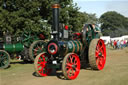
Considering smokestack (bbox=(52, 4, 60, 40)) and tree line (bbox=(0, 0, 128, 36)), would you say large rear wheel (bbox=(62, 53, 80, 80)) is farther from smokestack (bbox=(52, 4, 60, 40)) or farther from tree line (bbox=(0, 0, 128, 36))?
tree line (bbox=(0, 0, 128, 36))

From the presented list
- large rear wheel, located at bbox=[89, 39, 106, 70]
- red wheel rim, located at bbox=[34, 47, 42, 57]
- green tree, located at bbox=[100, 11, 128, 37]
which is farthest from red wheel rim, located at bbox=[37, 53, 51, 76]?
green tree, located at bbox=[100, 11, 128, 37]

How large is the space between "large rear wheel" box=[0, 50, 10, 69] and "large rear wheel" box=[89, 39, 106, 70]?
153 inches

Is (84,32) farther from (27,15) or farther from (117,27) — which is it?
(117,27)

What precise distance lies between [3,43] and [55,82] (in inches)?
203

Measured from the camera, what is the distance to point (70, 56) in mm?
5309

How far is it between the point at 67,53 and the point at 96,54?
1218 mm

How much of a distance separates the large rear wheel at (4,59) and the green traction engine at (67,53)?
2515mm

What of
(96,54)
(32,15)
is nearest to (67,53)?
(96,54)

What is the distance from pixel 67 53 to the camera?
19.3 feet

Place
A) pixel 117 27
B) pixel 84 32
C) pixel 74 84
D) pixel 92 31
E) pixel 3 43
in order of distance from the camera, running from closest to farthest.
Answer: pixel 74 84 < pixel 84 32 < pixel 92 31 < pixel 3 43 < pixel 117 27

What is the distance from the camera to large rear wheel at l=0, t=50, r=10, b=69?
8062mm

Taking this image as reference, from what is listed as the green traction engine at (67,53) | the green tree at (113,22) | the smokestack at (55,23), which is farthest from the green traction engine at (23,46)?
the green tree at (113,22)

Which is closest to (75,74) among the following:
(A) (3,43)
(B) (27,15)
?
(A) (3,43)

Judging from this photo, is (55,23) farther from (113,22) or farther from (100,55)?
(113,22)
